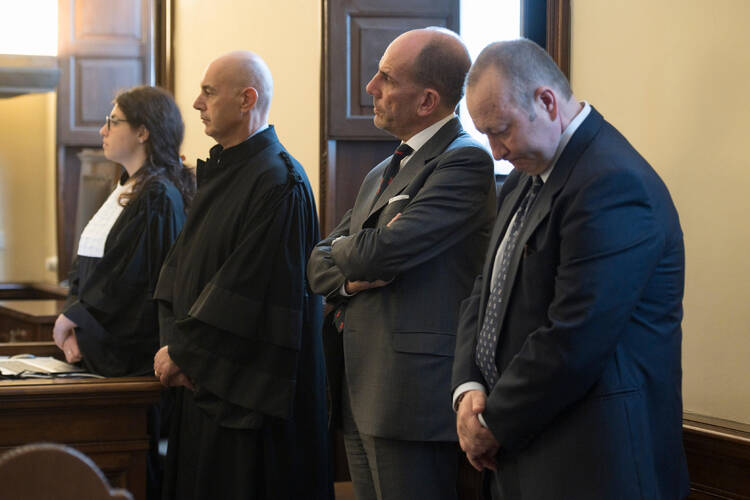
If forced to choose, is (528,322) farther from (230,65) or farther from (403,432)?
(230,65)

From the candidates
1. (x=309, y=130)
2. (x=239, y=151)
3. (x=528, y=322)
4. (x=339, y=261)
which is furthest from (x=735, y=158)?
(x=309, y=130)

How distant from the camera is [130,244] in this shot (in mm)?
3219

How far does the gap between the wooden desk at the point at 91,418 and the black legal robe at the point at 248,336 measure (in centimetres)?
14

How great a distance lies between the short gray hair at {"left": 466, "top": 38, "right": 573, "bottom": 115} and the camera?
1785 mm

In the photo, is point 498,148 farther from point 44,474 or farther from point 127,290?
point 127,290

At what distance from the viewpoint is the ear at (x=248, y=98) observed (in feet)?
9.73

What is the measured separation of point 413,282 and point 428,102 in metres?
0.50

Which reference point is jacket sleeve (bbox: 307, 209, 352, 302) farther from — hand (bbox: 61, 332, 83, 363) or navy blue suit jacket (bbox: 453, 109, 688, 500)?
hand (bbox: 61, 332, 83, 363)

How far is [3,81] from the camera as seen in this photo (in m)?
6.62

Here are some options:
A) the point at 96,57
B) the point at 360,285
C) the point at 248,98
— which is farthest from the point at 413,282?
the point at 96,57

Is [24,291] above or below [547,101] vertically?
below

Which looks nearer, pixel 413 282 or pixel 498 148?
pixel 498 148

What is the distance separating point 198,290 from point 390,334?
32.8 inches

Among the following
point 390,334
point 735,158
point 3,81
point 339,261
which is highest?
point 3,81
